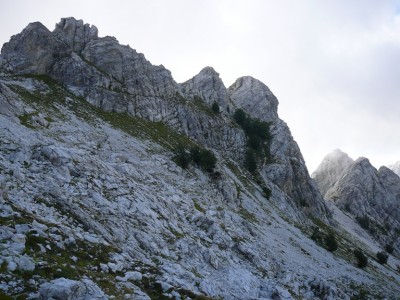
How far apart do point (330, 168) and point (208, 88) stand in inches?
4385

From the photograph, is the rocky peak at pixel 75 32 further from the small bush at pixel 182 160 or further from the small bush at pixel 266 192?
the small bush at pixel 266 192

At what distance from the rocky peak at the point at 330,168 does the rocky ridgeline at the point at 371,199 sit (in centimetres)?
2115

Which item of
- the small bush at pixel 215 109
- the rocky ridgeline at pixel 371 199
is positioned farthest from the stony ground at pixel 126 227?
the rocky ridgeline at pixel 371 199

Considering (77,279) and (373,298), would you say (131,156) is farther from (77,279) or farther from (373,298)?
(373,298)

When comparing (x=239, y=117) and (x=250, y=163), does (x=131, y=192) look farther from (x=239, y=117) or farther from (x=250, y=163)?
(x=239, y=117)

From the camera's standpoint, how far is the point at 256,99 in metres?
101

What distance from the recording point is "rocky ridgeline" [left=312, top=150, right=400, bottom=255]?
10931 centimetres

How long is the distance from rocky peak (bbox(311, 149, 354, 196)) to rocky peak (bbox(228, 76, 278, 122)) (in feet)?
258

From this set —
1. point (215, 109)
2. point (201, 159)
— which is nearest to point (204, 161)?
point (201, 159)

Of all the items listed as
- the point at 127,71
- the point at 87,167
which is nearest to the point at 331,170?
the point at 127,71

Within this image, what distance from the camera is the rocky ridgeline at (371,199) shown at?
109312 millimetres

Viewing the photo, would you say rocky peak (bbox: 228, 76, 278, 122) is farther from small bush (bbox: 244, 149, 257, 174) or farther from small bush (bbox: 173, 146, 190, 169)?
small bush (bbox: 173, 146, 190, 169)

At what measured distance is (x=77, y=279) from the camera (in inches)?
576

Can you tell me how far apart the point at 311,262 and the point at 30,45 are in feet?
202
